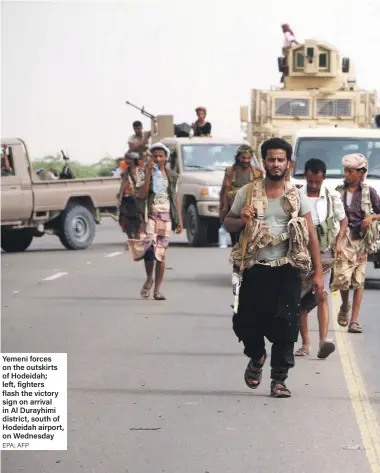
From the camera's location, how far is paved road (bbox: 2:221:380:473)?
706 centimetres

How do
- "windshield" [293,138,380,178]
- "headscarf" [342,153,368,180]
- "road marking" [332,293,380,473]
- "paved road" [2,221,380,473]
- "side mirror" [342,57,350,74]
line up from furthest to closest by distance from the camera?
"side mirror" [342,57,350,74]
"windshield" [293,138,380,178]
"headscarf" [342,153,368,180]
"road marking" [332,293,380,473]
"paved road" [2,221,380,473]

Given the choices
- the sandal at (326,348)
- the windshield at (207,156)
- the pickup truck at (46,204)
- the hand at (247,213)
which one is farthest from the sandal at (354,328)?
the windshield at (207,156)

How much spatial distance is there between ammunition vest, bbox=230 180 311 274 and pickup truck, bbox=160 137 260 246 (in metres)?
16.3

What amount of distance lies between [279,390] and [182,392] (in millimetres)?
666

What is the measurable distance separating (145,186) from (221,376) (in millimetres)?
5280

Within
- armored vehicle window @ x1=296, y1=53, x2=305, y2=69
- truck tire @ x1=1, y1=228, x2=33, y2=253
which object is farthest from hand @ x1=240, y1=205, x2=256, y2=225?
armored vehicle window @ x1=296, y1=53, x2=305, y2=69

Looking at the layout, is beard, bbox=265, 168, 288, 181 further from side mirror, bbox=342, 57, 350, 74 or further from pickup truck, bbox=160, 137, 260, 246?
side mirror, bbox=342, 57, 350, 74

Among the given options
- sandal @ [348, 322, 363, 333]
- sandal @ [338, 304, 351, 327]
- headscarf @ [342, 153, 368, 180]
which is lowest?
sandal @ [348, 322, 363, 333]

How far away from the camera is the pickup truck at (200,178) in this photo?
2523 centimetres

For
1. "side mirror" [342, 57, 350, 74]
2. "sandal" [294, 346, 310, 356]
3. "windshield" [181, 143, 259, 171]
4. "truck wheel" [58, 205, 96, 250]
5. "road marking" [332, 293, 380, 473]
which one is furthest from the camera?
"side mirror" [342, 57, 350, 74]

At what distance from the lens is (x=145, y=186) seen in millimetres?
14891

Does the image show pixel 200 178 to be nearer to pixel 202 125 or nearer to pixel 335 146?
pixel 202 125

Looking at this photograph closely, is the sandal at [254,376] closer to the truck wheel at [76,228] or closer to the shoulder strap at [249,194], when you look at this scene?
the shoulder strap at [249,194]

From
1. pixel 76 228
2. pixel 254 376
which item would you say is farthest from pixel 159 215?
pixel 76 228
